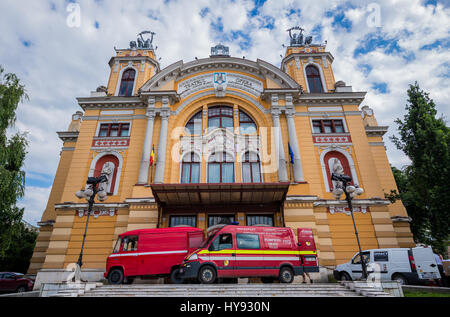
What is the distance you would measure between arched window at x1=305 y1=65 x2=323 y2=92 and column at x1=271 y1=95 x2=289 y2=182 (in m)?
4.67

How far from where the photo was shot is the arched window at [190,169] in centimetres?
1847

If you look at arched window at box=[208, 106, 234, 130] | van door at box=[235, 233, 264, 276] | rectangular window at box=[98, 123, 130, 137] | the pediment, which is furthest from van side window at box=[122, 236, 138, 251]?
the pediment

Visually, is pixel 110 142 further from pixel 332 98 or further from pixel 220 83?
pixel 332 98

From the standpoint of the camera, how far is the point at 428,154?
1426 cm

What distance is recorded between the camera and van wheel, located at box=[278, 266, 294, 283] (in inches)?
433

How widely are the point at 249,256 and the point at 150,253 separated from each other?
486 cm

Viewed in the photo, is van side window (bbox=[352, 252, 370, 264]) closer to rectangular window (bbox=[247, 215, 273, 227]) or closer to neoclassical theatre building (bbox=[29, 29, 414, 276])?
neoclassical theatre building (bbox=[29, 29, 414, 276])

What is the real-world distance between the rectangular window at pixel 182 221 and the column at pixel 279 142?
6598mm

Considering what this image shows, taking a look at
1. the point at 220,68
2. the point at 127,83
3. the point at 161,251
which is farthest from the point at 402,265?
the point at 127,83

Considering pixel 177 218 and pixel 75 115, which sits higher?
pixel 75 115
